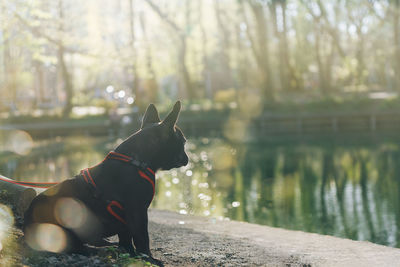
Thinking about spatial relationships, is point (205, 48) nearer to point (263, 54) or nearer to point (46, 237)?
point (263, 54)

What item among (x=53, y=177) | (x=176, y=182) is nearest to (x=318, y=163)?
(x=176, y=182)

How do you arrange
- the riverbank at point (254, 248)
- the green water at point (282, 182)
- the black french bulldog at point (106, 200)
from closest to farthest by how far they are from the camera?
the black french bulldog at point (106, 200), the riverbank at point (254, 248), the green water at point (282, 182)

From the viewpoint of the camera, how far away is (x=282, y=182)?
1803cm

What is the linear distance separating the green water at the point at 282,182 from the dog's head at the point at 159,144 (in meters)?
5.06

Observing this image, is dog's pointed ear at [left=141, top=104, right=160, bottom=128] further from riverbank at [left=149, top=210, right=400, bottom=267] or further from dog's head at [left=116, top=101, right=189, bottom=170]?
riverbank at [left=149, top=210, right=400, bottom=267]

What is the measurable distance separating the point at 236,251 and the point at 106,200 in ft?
8.23

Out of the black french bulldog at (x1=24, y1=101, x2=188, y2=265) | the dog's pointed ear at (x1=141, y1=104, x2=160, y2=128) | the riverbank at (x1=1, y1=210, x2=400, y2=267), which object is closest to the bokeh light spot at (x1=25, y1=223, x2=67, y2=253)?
the black french bulldog at (x1=24, y1=101, x2=188, y2=265)

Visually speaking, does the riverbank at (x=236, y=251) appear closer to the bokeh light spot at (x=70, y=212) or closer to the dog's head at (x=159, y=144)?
the bokeh light spot at (x=70, y=212)

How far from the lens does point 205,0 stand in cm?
5716

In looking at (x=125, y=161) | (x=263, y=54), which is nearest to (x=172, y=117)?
(x=125, y=161)

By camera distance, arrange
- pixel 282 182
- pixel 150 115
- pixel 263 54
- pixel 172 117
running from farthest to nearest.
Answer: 1. pixel 263 54
2. pixel 282 182
3. pixel 150 115
4. pixel 172 117

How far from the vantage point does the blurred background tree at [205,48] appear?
131 ft

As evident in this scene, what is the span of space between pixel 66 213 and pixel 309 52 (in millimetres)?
63024

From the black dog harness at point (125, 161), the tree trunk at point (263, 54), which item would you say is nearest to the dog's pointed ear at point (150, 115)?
the black dog harness at point (125, 161)
